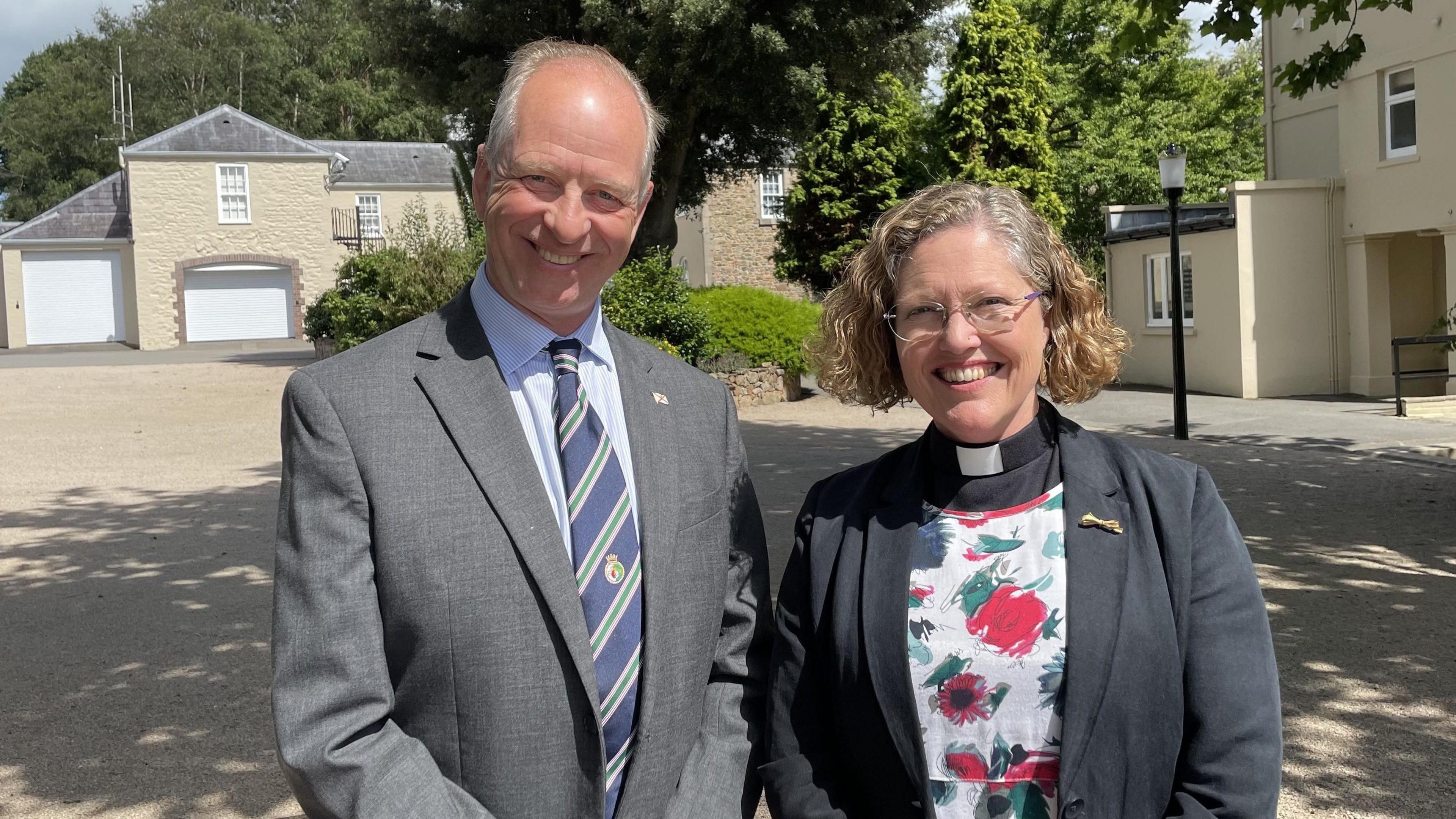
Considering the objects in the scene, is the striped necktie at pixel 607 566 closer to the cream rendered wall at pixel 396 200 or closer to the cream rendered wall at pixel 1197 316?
the cream rendered wall at pixel 1197 316

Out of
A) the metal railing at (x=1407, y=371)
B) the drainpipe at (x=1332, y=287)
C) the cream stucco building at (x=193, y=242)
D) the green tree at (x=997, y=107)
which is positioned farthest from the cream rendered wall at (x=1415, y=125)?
the cream stucco building at (x=193, y=242)

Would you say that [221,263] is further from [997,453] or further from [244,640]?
[997,453]

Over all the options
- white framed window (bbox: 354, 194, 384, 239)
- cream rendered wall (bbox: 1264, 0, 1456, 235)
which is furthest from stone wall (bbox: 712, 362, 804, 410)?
white framed window (bbox: 354, 194, 384, 239)

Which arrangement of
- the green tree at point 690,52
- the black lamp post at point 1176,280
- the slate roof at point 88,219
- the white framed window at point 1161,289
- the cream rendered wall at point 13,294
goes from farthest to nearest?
the slate roof at point 88,219 < the cream rendered wall at point 13,294 < the white framed window at point 1161,289 < the green tree at point 690,52 < the black lamp post at point 1176,280

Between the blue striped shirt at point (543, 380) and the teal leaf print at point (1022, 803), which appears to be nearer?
the teal leaf print at point (1022, 803)

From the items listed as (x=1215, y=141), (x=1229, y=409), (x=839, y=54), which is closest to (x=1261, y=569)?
(x=1229, y=409)

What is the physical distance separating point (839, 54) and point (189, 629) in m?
14.7

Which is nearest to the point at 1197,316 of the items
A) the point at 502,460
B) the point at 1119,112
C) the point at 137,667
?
the point at 1119,112

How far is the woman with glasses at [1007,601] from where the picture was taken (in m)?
2.06

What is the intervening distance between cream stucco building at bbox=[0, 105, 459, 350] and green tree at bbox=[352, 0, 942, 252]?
22532 millimetres

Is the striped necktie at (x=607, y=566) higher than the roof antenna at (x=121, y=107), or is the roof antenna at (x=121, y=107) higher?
the roof antenna at (x=121, y=107)

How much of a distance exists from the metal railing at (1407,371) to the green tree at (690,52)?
331 inches

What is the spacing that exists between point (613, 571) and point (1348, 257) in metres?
21.3

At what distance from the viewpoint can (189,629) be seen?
274 inches
